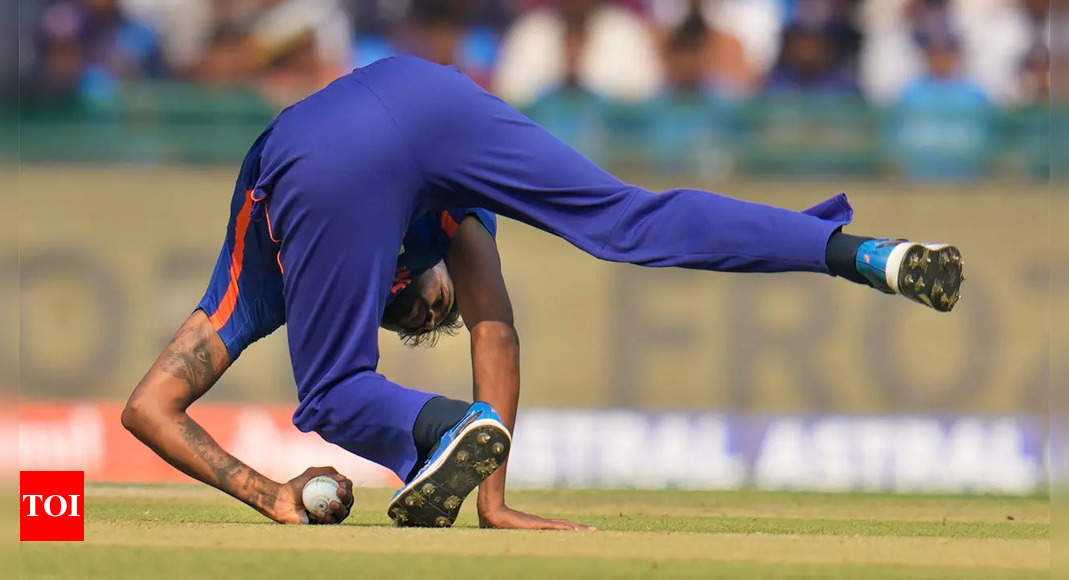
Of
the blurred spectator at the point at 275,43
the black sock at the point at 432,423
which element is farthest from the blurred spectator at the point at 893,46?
the black sock at the point at 432,423

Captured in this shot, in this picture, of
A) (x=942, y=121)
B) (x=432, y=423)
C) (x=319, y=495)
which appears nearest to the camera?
(x=432, y=423)

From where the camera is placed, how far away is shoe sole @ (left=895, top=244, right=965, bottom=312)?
4.59 m

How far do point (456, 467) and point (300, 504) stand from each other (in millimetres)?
785

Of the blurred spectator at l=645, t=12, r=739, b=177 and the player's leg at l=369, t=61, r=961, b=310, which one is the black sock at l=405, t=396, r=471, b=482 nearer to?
the player's leg at l=369, t=61, r=961, b=310

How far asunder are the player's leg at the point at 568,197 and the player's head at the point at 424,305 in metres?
0.47

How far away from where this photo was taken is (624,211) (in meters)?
4.99

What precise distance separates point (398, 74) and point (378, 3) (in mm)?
6431

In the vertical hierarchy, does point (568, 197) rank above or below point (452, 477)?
above

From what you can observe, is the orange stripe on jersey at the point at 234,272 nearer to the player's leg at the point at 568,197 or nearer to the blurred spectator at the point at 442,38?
the player's leg at the point at 568,197

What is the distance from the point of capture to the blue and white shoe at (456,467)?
473 cm

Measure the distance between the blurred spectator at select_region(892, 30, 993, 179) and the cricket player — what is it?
5819mm

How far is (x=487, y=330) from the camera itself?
5.49 m

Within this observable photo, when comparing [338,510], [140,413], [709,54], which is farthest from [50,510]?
[709,54]

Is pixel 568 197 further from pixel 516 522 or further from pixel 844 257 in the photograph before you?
pixel 516 522
